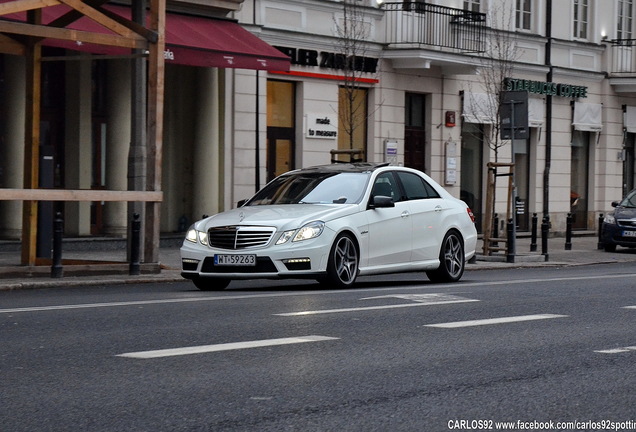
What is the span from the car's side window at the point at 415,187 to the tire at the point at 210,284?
293cm

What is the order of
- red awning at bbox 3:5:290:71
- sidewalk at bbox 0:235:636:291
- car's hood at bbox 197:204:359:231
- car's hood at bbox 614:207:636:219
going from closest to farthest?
car's hood at bbox 197:204:359:231
sidewalk at bbox 0:235:636:291
red awning at bbox 3:5:290:71
car's hood at bbox 614:207:636:219

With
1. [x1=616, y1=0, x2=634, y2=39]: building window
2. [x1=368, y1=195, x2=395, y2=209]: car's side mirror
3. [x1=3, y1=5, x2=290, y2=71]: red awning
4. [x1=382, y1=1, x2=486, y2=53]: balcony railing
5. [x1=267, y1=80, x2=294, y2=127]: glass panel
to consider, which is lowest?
[x1=368, y1=195, x2=395, y2=209]: car's side mirror

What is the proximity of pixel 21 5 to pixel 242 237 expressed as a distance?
4.17 metres

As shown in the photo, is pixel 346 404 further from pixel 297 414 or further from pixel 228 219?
pixel 228 219

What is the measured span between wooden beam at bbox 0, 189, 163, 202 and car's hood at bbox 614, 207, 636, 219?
1560cm

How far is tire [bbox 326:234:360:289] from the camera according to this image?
1542cm

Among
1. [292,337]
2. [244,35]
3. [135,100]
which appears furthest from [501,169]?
[292,337]

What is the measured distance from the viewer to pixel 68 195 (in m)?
16.9

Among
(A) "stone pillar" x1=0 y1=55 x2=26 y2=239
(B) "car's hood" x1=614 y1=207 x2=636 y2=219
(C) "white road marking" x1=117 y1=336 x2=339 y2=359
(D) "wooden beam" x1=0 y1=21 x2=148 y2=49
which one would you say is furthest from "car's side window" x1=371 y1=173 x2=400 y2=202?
(B) "car's hood" x1=614 y1=207 x2=636 y2=219

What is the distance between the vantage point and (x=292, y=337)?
32.9ft

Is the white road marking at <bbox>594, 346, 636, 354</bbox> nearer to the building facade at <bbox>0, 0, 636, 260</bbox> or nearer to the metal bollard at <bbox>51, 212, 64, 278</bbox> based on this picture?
the metal bollard at <bbox>51, 212, 64, 278</bbox>

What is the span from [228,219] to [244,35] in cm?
1144

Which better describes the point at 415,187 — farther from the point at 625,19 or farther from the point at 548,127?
the point at 625,19

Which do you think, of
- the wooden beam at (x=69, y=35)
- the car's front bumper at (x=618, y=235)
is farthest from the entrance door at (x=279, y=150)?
the wooden beam at (x=69, y=35)
